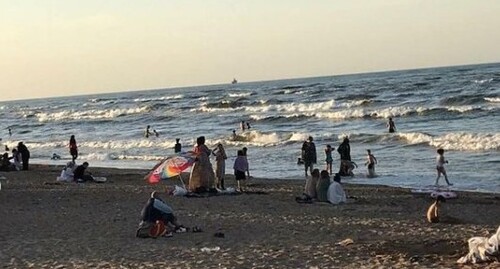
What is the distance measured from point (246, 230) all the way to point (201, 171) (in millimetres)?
4371

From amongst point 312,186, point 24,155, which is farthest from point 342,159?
point 24,155

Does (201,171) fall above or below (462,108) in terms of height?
above

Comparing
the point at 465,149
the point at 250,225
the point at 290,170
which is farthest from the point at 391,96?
the point at 250,225

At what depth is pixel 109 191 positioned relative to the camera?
61.1 feet

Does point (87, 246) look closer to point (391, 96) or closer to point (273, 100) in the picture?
point (391, 96)

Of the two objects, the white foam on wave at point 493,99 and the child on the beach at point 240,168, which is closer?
the child on the beach at point 240,168

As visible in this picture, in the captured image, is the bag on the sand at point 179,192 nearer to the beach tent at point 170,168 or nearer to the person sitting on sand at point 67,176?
the beach tent at point 170,168

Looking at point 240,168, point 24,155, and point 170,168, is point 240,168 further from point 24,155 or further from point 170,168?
point 24,155

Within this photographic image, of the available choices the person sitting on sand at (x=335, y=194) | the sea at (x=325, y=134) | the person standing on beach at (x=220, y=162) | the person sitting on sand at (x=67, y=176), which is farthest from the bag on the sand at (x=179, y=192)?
the sea at (x=325, y=134)

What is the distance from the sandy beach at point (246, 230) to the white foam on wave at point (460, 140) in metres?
10.5

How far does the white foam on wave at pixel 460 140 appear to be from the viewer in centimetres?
2800

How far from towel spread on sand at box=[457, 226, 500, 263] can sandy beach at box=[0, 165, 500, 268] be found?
0.15m

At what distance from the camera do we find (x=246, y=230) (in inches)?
484

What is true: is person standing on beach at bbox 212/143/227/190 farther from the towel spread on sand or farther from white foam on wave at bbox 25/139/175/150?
white foam on wave at bbox 25/139/175/150
